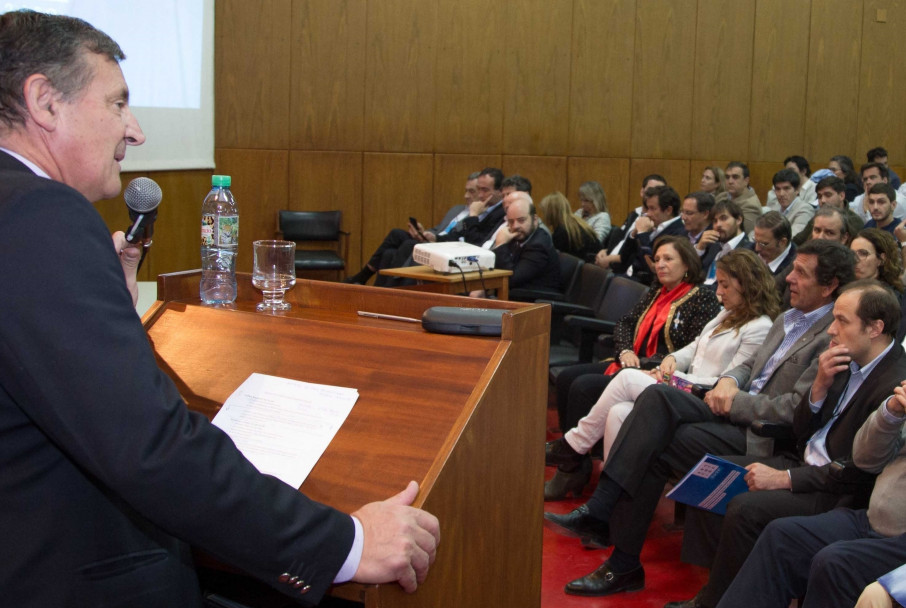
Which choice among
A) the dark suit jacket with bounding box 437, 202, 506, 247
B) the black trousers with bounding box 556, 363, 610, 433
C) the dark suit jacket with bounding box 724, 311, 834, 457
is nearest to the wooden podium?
Answer: the dark suit jacket with bounding box 724, 311, 834, 457

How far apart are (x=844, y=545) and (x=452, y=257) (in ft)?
8.09

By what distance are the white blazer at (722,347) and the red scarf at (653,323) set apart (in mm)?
296

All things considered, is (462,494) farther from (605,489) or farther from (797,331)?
(797,331)

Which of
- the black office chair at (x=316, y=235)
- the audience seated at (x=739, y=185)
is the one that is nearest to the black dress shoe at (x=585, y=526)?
the black office chair at (x=316, y=235)

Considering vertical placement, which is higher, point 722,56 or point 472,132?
point 722,56

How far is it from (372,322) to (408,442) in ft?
1.22

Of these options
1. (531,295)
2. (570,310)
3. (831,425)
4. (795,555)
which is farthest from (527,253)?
(795,555)

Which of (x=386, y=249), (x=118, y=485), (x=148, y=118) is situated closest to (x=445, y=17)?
(x=386, y=249)

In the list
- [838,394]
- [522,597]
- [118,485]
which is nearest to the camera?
[118,485]

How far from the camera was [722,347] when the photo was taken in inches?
137

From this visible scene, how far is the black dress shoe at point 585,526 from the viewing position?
10.3 feet

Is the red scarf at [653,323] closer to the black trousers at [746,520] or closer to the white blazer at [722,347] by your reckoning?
the white blazer at [722,347]

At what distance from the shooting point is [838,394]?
104 inches

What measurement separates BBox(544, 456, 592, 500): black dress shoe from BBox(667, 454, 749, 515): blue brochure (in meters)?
0.91
